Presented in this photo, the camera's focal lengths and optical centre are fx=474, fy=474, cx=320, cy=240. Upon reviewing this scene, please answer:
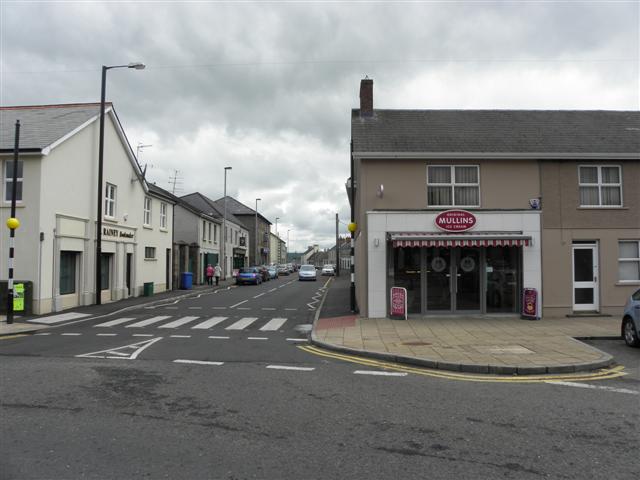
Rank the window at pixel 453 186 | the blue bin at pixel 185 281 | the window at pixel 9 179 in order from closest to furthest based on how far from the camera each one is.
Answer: the window at pixel 453 186 < the window at pixel 9 179 < the blue bin at pixel 185 281

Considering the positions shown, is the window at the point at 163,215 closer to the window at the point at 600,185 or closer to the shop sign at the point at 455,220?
the shop sign at the point at 455,220

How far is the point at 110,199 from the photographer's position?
72.3 feet

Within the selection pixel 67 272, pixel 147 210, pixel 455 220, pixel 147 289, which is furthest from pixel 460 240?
pixel 147 210

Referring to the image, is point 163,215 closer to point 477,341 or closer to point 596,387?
point 477,341

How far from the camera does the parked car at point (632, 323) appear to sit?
10672 mm

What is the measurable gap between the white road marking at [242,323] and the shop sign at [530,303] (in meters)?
8.93

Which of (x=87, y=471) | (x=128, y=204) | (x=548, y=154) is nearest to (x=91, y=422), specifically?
(x=87, y=471)

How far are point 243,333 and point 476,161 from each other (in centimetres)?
967

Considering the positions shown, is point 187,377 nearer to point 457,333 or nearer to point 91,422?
point 91,422

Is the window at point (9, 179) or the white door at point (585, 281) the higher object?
the window at point (9, 179)

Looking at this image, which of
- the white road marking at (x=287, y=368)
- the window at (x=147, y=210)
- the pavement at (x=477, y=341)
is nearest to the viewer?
the white road marking at (x=287, y=368)

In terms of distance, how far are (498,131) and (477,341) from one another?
9336 mm


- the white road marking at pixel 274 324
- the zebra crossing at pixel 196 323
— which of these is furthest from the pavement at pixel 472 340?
the zebra crossing at pixel 196 323

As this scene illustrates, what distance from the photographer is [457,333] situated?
12430 mm
